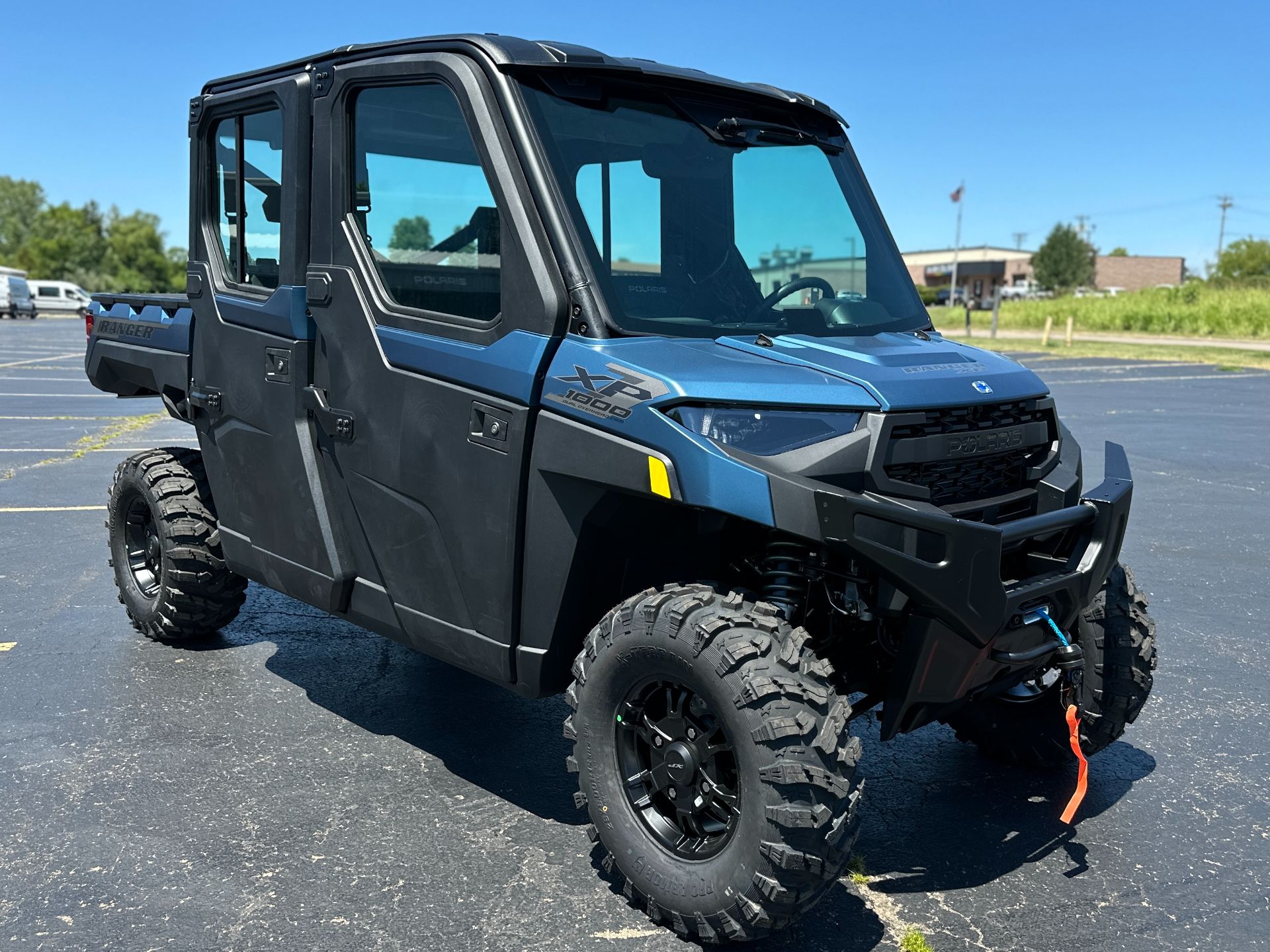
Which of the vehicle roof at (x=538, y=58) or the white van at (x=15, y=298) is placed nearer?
the vehicle roof at (x=538, y=58)

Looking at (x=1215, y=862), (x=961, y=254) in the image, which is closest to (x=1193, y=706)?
(x=1215, y=862)

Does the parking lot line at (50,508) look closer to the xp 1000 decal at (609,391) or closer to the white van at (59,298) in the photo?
the xp 1000 decal at (609,391)

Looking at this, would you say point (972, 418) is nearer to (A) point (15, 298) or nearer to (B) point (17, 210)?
(A) point (15, 298)

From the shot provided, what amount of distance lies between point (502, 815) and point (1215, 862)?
2287 mm

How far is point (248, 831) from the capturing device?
3834 millimetres

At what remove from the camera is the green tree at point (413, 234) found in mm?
3912

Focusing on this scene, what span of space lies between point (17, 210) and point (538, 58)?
141 meters

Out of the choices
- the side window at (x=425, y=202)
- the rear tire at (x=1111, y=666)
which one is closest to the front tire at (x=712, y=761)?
the side window at (x=425, y=202)

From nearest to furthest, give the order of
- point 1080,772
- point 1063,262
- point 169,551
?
point 1080,772
point 169,551
point 1063,262

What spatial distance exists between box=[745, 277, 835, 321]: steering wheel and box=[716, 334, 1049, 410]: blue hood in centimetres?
19

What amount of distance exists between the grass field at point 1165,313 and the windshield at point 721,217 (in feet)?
147

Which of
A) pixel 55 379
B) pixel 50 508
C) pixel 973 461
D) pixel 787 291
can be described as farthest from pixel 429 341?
pixel 55 379

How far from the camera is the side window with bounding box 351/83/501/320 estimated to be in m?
3.67

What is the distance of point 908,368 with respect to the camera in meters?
3.37
